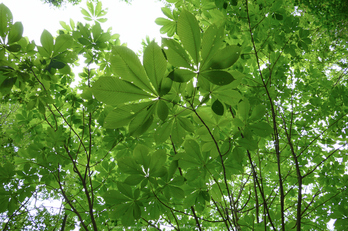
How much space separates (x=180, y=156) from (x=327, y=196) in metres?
1.47

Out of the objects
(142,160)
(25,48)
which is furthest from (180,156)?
(25,48)

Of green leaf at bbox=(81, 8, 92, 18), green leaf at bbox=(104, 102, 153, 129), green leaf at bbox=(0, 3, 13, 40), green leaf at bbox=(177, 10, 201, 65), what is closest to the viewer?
green leaf at bbox=(177, 10, 201, 65)

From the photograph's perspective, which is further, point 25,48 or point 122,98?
point 25,48

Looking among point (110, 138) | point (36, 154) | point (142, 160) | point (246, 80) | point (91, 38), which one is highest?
point (91, 38)

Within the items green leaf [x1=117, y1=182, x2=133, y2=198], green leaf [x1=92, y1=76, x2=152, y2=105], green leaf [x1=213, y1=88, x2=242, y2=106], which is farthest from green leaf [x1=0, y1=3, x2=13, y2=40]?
green leaf [x1=213, y1=88, x2=242, y2=106]

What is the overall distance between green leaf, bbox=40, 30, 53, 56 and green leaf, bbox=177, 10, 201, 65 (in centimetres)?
78

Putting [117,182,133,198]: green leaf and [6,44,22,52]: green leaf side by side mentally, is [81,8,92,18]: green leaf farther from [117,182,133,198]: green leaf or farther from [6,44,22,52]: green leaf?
[117,182,133,198]: green leaf

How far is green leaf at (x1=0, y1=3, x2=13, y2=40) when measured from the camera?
937 millimetres

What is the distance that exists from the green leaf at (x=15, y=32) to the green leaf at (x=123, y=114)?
679 mm

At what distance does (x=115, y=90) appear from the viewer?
68 centimetres

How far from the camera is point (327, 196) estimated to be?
171 centimetres

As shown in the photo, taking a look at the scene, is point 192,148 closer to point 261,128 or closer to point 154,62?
point 261,128

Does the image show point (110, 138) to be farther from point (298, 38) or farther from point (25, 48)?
point (298, 38)

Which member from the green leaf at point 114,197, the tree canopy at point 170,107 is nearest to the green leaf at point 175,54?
the tree canopy at point 170,107
